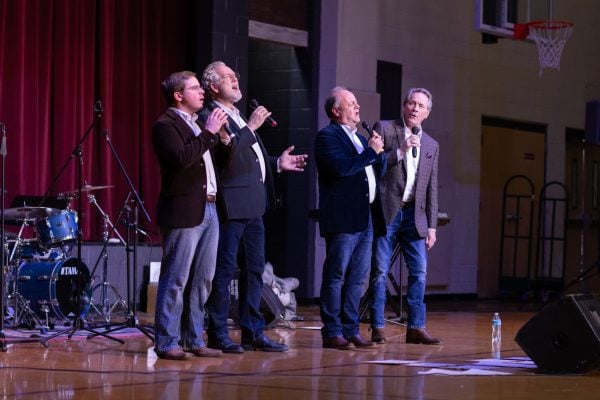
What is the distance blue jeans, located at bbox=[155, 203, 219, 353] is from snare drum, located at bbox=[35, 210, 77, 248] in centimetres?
259

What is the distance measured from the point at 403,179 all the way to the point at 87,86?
382cm

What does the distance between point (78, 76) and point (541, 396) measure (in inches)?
246

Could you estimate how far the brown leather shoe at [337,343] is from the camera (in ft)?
22.6

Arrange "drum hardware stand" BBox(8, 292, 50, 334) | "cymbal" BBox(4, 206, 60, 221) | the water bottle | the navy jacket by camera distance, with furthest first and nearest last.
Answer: "drum hardware stand" BBox(8, 292, 50, 334), "cymbal" BBox(4, 206, 60, 221), the water bottle, the navy jacket

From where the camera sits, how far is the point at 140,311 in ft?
34.2

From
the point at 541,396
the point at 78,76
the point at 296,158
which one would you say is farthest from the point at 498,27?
the point at 541,396

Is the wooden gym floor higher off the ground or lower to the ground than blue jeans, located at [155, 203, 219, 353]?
lower

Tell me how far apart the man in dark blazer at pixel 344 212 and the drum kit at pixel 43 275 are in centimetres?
228

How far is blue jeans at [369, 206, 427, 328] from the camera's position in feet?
24.2

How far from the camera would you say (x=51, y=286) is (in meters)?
8.55

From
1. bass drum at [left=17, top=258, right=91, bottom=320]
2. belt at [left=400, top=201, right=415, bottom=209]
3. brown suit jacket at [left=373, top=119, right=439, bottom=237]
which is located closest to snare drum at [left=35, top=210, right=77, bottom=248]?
bass drum at [left=17, top=258, right=91, bottom=320]

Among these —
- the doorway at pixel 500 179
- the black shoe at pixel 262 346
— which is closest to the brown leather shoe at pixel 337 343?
the black shoe at pixel 262 346

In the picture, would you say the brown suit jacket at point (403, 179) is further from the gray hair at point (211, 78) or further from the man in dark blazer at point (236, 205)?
the gray hair at point (211, 78)

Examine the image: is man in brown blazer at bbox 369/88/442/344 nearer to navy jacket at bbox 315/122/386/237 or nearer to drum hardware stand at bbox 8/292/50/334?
navy jacket at bbox 315/122/386/237
